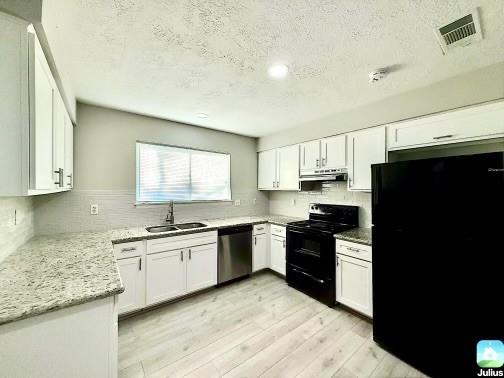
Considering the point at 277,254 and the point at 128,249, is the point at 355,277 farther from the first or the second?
the point at 128,249

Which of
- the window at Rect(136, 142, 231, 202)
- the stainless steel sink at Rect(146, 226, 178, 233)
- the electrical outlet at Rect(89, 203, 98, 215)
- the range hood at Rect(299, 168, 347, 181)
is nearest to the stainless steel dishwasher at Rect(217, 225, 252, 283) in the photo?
the stainless steel sink at Rect(146, 226, 178, 233)

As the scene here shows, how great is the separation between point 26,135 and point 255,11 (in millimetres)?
1334

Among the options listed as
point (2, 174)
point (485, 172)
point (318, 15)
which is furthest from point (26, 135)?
point (485, 172)

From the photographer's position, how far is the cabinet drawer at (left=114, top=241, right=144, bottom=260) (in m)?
2.12

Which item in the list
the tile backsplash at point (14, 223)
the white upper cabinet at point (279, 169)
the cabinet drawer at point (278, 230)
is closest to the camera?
the tile backsplash at point (14, 223)

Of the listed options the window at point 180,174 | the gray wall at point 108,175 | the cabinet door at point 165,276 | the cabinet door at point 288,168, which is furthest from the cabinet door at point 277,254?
the cabinet door at point 165,276

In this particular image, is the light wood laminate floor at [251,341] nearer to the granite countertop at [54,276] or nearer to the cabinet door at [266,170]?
the granite countertop at [54,276]

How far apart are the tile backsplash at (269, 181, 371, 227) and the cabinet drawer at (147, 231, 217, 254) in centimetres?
159

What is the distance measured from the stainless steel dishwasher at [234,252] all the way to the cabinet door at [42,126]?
1.97 meters

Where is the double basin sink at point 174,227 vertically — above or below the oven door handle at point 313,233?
above

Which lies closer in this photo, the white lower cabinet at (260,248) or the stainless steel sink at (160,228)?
the stainless steel sink at (160,228)

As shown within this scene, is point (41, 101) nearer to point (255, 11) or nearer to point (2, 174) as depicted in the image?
point (2, 174)

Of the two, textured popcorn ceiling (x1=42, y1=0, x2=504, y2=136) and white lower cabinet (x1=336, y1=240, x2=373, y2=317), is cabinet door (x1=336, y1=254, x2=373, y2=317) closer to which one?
white lower cabinet (x1=336, y1=240, x2=373, y2=317)

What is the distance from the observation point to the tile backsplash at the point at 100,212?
222 centimetres
